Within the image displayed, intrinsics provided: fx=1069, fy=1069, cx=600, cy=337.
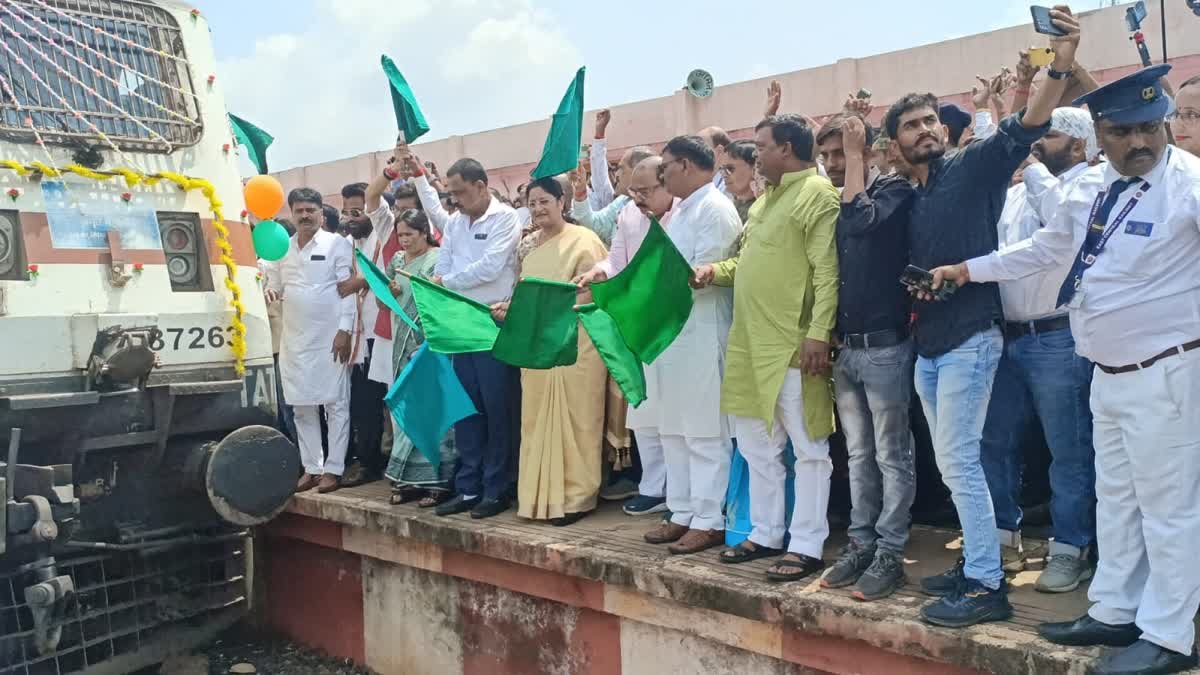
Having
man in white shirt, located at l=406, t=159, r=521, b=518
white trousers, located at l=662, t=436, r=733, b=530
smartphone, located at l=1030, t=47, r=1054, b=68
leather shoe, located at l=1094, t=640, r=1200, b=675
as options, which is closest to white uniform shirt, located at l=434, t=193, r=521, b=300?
man in white shirt, located at l=406, t=159, r=521, b=518

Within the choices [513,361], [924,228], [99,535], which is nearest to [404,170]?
[513,361]

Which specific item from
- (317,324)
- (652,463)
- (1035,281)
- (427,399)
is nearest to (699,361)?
(652,463)

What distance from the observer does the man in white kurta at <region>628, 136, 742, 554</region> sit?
4.48 meters

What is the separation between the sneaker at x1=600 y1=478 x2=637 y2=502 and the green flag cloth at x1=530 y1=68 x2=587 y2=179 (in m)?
1.67

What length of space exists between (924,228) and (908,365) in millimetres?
492

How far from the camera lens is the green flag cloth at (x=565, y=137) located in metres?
5.27

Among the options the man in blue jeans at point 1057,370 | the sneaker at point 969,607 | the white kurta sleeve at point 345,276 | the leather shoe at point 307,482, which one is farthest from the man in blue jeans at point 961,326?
the leather shoe at point 307,482

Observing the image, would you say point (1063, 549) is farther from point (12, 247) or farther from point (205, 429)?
point (12, 247)

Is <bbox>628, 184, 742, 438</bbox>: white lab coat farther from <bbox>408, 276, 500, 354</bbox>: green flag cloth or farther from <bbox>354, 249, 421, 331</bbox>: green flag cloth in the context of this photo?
<bbox>354, 249, 421, 331</bbox>: green flag cloth

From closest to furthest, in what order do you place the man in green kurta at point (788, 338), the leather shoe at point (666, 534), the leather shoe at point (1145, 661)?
the leather shoe at point (1145, 661), the man in green kurta at point (788, 338), the leather shoe at point (666, 534)

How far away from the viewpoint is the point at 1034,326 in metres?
3.75

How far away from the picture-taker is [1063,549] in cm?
367

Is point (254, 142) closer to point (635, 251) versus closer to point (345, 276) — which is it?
point (345, 276)

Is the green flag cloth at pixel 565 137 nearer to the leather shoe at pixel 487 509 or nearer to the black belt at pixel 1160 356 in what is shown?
the leather shoe at pixel 487 509
